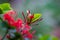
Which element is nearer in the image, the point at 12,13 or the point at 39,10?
the point at 12,13

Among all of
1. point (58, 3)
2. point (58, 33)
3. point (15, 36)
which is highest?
point (15, 36)

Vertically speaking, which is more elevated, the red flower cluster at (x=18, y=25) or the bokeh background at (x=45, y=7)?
the red flower cluster at (x=18, y=25)

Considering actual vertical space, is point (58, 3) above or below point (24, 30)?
below

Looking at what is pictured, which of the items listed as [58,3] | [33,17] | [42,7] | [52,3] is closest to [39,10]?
[42,7]

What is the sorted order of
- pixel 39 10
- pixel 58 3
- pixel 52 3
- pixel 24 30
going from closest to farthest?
pixel 24 30, pixel 39 10, pixel 52 3, pixel 58 3

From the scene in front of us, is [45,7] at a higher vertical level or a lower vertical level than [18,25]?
lower

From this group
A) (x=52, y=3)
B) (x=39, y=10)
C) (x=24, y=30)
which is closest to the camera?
(x=24, y=30)

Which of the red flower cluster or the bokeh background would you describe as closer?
the red flower cluster

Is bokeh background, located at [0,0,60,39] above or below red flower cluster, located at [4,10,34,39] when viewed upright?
below

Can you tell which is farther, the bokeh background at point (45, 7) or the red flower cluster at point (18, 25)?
the bokeh background at point (45, 7)

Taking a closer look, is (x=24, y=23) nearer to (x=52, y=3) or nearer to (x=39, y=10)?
(x=39, y=10)

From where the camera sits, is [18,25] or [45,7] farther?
[45,7]
